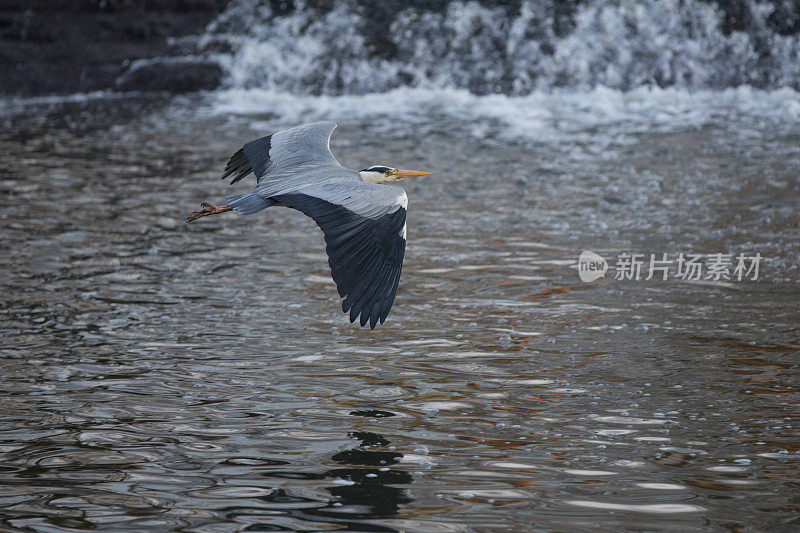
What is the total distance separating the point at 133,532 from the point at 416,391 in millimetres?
2125

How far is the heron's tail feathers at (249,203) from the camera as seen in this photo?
20.8ft

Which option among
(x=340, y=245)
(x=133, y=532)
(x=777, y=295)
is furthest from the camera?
(x=777, y=295)

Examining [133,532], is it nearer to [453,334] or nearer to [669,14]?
[453,334]

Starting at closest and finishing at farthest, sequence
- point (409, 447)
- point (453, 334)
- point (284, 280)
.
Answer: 1. point (409, 447)
2. point (453, 334)
3. point (284, 280)

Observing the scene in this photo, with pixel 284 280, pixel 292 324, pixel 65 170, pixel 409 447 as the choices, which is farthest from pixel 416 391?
pixel 65 170

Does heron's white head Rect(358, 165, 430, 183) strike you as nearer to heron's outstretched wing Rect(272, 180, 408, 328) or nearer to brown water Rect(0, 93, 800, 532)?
brown water Rect(0, 93, 800, 532)

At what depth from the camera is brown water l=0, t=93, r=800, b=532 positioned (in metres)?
4.68

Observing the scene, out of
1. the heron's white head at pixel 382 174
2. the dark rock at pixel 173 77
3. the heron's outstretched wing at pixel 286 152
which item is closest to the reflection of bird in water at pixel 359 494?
the heron's outstretched wing at pixel 286 152

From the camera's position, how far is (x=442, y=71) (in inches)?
758

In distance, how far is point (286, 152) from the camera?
7605 mm

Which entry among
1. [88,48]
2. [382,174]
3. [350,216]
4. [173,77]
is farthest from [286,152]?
[88,48]

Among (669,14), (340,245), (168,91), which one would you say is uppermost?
(669,14)

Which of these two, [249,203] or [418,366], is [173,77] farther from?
[418,366]

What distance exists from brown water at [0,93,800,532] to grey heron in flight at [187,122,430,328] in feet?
2.19
